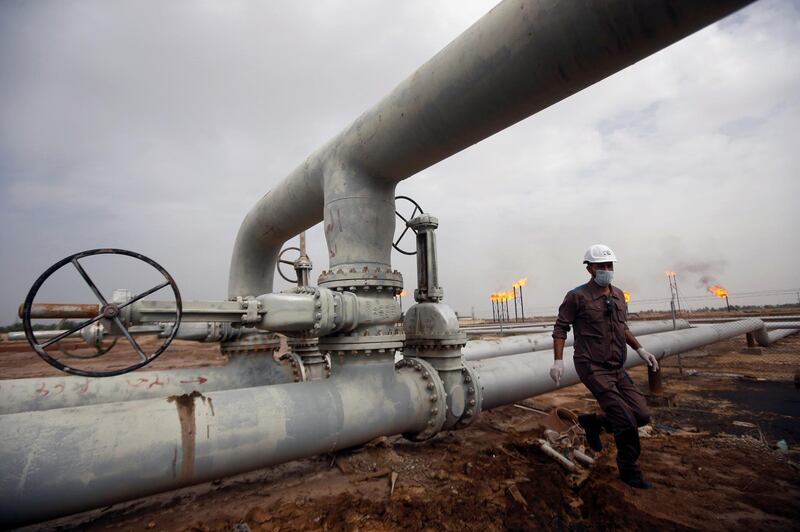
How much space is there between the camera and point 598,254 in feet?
9.75

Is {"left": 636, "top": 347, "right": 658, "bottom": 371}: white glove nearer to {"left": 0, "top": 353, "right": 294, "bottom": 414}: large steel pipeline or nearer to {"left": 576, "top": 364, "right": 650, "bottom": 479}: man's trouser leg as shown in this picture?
{"left": 576, "top": 364, "right": 650, "bottom": 479}: man's trouser leg

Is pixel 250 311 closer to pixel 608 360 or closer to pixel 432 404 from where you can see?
pixel 432 404

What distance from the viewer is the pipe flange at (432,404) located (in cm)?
309

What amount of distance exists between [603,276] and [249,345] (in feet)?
12.2

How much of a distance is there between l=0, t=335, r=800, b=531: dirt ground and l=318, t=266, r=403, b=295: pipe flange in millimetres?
1269

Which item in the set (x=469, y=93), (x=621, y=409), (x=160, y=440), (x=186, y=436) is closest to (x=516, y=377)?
(x=621, y=409)

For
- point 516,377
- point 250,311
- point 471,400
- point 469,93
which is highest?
point 469,93

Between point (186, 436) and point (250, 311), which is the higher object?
Answer: point (250, 311)

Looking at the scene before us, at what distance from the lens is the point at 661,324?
9.77 metres

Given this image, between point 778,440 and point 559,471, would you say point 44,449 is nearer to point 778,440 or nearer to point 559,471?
point 559,471

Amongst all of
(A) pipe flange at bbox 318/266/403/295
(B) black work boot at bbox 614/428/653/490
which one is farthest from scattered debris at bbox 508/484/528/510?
(A) pipe flange at bbox 318/266/403/295

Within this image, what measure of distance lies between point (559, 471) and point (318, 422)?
1.76 meters

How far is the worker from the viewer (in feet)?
8.37

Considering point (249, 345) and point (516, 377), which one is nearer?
point (516, 377)
